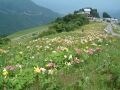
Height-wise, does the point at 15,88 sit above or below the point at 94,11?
above

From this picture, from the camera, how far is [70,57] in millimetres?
13773

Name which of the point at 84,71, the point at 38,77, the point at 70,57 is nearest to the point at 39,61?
the point at 70,57

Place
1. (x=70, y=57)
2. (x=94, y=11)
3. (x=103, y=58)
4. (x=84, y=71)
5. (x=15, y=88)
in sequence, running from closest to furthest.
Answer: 1. (x=15, y=88)
2. (x=84, y=71)
3. (x=70, y=57)
4. (x=103, y=58)
5. (x=94, y=11)

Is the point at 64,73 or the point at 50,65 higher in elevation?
the point at 50,65

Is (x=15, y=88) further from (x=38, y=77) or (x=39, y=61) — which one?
(x=39, y=61)

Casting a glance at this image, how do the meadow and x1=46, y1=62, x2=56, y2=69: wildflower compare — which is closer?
the meadow

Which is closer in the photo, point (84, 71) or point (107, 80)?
point (107, 80)

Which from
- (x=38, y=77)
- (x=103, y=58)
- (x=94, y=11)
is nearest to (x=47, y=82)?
(x=38, y=77)

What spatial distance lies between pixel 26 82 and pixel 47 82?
0.60m

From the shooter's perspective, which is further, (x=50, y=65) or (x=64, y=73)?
(x=50, y=65)

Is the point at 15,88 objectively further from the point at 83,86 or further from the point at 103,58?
the point at 103,58

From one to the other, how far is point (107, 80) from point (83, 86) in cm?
110

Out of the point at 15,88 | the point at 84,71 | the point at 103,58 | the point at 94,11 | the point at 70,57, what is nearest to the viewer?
the point at 15,88

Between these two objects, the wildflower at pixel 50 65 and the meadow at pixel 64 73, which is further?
the wildflower at pixel 50 65
